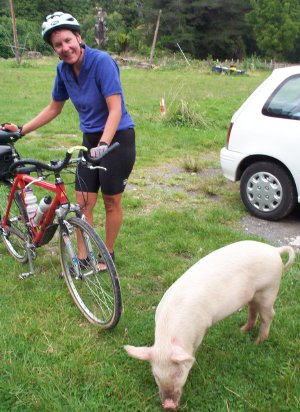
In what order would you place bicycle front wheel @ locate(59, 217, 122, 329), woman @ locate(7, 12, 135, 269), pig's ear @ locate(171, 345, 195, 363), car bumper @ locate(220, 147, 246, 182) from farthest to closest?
car bumper @ locate(220, 147, 246, 182) → woman @ locate(7, 12, 135, 269) → bicycle front wheel @ locate(59, 217, 122, 329) → pig's ear @ locate(171, 345, 195, 363)

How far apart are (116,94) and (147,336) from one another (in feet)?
5.96

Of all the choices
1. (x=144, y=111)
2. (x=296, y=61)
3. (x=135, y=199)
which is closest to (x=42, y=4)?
(x=296, y=61)

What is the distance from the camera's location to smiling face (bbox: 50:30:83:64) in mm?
3211

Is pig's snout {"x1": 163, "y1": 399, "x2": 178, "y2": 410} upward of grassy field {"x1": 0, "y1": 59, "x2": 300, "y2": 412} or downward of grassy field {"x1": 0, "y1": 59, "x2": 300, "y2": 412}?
upward

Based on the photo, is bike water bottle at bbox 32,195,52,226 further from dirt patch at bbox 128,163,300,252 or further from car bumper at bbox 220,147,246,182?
car bumper at bbox 220,147,246,182

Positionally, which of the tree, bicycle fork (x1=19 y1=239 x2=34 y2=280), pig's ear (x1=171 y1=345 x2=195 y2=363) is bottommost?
bicycle fork (x1=19 y1=239 x2=34 y2=280)

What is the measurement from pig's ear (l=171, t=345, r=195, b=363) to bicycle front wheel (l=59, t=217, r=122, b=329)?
2.66 feet

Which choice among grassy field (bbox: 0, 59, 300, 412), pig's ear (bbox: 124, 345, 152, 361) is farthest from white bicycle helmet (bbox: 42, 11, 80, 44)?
pig's ear (bbox: 124, 345, 152, 361)

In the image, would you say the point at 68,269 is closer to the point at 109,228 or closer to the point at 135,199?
the point at 109,228

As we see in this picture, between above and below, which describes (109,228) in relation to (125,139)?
below

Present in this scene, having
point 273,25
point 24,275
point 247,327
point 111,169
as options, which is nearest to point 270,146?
point 111,169

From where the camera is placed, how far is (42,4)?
6838 cm

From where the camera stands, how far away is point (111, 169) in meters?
3.66

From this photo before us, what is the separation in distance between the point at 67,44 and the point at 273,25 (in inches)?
2120
